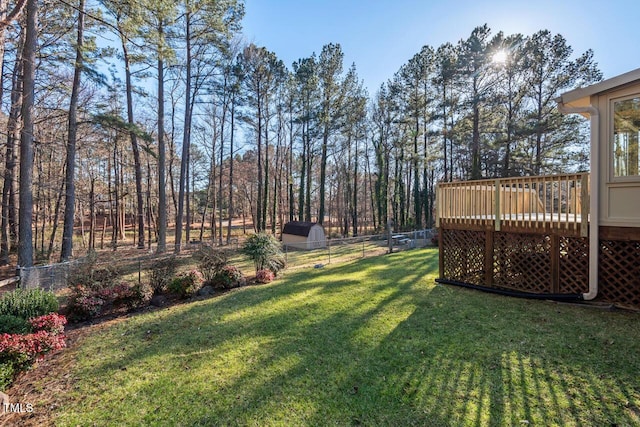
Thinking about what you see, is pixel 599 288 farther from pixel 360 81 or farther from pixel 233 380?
pixel 360 81

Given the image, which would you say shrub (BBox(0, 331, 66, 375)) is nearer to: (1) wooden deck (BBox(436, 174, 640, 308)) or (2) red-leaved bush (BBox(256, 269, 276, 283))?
(2) red-leaved bush (BBox(256, 269, 276, 283))

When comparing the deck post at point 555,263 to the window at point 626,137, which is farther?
the deck post at point 555,263

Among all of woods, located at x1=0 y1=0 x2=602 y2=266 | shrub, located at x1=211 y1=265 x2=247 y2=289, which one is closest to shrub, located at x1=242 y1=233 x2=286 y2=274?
shrub, located at x1=211 y1=265 x2=247 y2=289

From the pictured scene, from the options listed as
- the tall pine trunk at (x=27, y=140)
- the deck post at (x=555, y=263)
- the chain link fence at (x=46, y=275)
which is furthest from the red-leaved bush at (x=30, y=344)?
the deck post at (x=555, y=263)

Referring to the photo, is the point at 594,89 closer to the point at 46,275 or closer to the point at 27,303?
the point at 27,303

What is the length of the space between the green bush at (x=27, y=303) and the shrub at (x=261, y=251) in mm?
4308

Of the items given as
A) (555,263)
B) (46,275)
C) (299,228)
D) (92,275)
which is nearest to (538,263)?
(555,263)

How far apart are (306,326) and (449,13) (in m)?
10.8

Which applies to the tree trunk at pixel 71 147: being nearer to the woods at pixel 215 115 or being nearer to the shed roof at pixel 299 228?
the woods at pixel 215 115

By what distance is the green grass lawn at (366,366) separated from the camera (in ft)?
8.31

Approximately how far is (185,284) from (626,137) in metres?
8.94

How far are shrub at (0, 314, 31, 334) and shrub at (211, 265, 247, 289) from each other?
3.44 m

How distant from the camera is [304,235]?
56.5ft

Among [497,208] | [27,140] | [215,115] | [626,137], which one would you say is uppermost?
[215,115]
